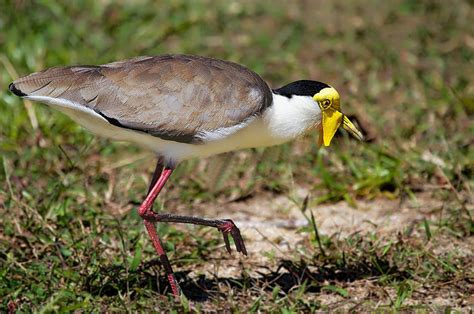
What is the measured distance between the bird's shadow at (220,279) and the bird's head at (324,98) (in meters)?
0.72

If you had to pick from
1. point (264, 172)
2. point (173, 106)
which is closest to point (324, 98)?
point (173, 106)

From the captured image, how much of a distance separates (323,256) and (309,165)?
55.0 inches

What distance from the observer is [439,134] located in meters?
6.67

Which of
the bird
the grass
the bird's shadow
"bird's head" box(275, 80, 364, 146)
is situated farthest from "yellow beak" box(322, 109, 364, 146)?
the bird's shadow

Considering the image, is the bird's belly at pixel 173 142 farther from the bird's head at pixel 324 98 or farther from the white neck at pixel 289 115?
the bird's head at pixel 324 98

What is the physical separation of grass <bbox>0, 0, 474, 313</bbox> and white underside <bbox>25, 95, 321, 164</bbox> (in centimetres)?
59

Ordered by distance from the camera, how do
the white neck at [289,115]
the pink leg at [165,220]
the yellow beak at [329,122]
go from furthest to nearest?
the yellow beak at [329,122] < the white neck at [289,115] < the pink leg at [165,220]

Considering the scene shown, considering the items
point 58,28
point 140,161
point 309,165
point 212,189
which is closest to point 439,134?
point 309,165

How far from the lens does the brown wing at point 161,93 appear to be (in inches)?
185

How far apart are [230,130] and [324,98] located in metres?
0.60

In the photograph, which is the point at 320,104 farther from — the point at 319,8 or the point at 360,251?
the point at 319,8

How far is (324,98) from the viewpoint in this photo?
502 centimetres

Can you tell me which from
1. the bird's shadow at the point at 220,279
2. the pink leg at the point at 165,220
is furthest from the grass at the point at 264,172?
the pink leg at the point at 165,220

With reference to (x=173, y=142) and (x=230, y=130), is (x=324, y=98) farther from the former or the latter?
(x=173, y=142)
